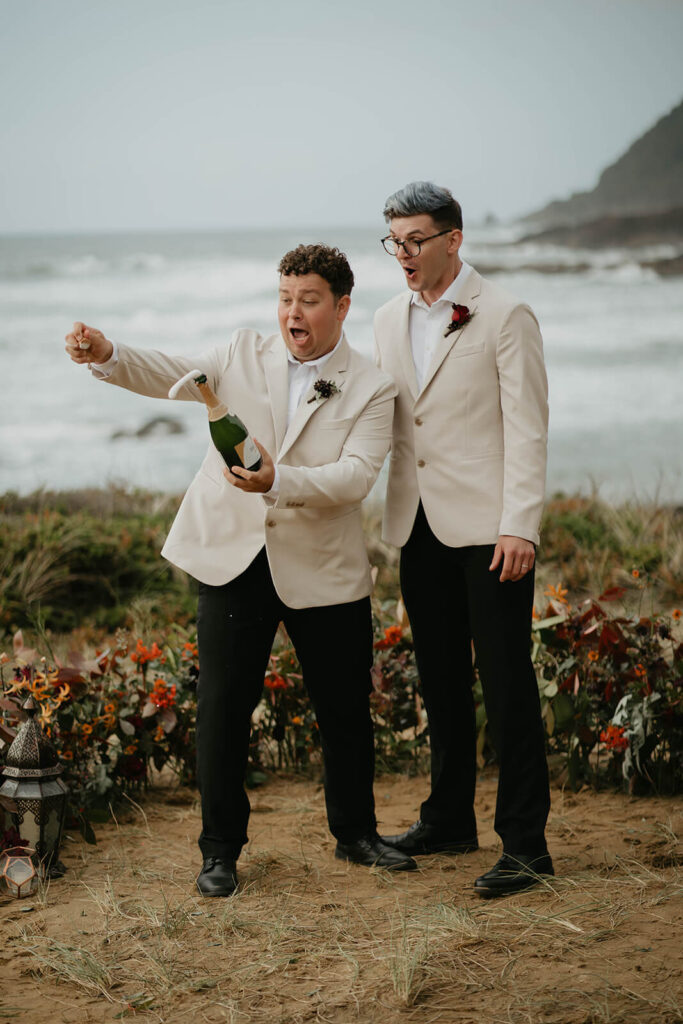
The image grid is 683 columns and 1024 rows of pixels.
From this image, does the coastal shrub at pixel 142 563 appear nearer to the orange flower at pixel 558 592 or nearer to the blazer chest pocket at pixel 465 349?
the orange flower at pixel 558 592

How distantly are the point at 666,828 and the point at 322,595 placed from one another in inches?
59.9

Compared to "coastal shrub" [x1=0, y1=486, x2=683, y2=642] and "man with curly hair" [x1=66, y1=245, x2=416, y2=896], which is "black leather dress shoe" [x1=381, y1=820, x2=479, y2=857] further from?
"coastal shrub" [x1=0, y1=486, x2=683, y2=642]

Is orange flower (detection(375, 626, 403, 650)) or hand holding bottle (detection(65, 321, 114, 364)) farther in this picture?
orange flower (detection(375, 626, 403, 650))

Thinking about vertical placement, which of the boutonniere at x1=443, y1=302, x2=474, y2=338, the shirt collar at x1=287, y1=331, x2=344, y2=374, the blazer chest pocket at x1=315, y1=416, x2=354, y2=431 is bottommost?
the blazer chest pocket at x1=315, y1=416, x2=354, y2=431

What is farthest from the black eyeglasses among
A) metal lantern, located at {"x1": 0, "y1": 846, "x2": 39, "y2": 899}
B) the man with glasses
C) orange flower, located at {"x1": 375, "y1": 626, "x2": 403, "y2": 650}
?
metal lantern, located at {"x1": 0, "y1": 846, "x2": 39, "y2": 899}

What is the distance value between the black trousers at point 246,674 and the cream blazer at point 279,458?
8cm

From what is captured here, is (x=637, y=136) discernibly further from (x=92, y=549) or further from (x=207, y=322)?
(x=92, y=549)

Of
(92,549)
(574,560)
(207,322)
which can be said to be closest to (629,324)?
(207,322)

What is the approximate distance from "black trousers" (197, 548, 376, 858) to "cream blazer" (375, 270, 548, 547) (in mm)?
435

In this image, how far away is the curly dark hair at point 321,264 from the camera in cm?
310

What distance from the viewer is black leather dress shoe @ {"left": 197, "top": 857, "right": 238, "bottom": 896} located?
3180 mm

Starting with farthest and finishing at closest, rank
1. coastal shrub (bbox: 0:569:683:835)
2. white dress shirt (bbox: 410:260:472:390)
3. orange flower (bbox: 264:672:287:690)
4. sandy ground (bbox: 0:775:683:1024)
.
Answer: orange flower (bbox: 264:672:287:690), coastal shrub (bbox: 0:569:683:835), white dress shirt (bbox: 410:260:472:390), sandy ground (bbox: 0:775:683:1024)

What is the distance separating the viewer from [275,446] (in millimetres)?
3193

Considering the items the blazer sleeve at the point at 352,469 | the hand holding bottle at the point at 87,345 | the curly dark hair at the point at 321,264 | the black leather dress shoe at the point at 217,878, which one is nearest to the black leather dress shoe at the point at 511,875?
the black leather dress shoe at the point at 217,878
